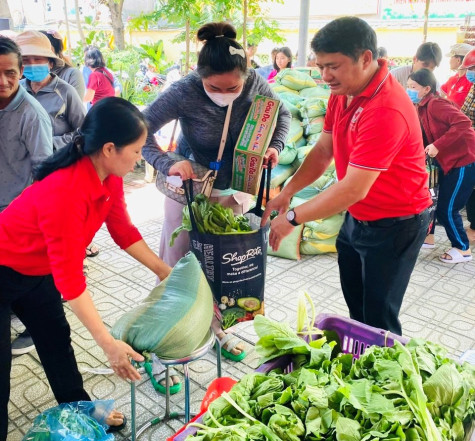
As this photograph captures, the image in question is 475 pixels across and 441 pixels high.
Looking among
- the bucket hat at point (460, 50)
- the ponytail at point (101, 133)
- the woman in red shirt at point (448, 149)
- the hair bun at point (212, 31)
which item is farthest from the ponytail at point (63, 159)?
the bucket hat at point (460, 50)

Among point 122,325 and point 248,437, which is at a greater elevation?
point 248,437

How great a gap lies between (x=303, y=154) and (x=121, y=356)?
3.38 m

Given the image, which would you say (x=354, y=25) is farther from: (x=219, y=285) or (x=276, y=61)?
(x=276, y=61)

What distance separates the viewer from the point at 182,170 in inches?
82.1

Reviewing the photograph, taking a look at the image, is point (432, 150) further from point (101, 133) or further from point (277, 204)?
point (101, 133)

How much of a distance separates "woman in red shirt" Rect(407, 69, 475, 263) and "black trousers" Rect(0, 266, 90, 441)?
319 centimetres

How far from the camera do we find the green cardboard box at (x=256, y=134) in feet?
6.92

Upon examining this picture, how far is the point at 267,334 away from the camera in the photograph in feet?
4.28

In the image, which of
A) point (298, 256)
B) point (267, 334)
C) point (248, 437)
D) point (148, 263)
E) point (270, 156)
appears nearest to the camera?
point (248, 437)

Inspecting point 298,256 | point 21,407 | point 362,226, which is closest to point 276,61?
point 298,256

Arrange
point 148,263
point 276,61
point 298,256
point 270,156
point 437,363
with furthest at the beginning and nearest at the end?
point 276,61
point 298,256
point 270,156
point 148,263
point 437,363

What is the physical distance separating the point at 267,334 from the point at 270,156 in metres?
1.19

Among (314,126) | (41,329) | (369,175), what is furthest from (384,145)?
(314,126)

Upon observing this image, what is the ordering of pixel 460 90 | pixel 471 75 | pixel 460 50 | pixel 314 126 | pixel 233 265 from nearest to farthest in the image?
pixel 233 265 → pixel 471 75 → pixel 314 126 → pixel 460 90 → pixel 460 50
